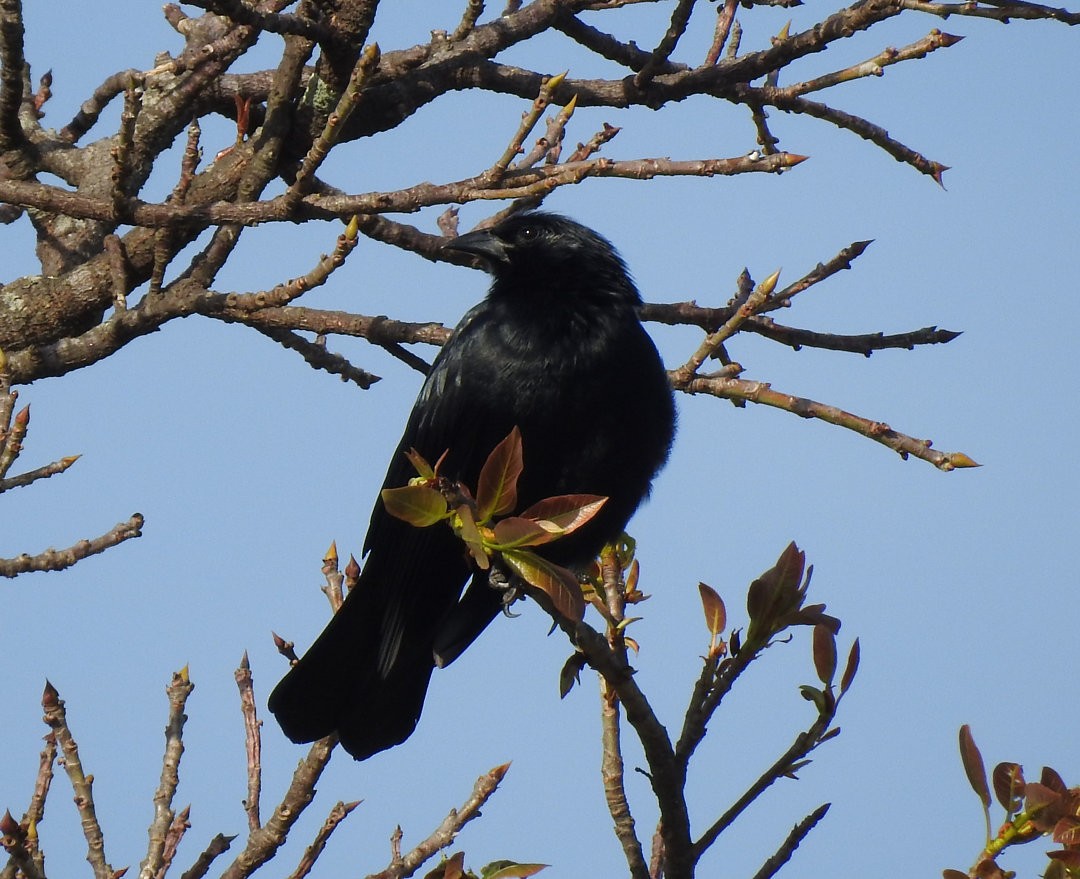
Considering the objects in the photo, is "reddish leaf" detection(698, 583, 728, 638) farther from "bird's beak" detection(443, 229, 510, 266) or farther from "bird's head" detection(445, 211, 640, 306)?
"bird's beak" detection(443, 229, 510, 266)

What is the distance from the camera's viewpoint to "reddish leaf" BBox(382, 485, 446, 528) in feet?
6.78

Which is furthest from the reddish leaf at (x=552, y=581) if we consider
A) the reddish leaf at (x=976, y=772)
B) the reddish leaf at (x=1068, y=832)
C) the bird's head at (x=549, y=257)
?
the bird's head at (x=549, y=257)

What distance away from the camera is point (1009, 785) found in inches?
92.8

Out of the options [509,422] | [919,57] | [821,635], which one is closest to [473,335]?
[509,422]

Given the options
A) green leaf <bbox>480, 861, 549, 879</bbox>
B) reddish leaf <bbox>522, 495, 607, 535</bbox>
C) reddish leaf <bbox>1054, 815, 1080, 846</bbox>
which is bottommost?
reddish leaf <bbox>1054, 815, 1080, 846</bbox>

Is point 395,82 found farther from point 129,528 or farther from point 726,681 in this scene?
point 726,681

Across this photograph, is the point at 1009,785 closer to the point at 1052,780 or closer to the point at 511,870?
the point at 1052,780

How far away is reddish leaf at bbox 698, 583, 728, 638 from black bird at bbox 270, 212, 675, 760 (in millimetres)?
1388

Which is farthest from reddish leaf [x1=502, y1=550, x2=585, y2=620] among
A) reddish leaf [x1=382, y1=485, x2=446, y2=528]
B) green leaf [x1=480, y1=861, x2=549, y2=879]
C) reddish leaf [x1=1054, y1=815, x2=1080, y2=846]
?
reddish leaf [x1=1054, y1=815, x2=1080, y2=846]

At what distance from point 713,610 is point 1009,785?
23.9 inches

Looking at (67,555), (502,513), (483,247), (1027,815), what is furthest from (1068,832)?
(483,247)

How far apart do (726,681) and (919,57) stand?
2.01 meters

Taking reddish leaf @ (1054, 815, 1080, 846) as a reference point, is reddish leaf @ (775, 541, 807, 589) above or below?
above

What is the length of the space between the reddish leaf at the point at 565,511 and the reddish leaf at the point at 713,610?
0.47 meters
